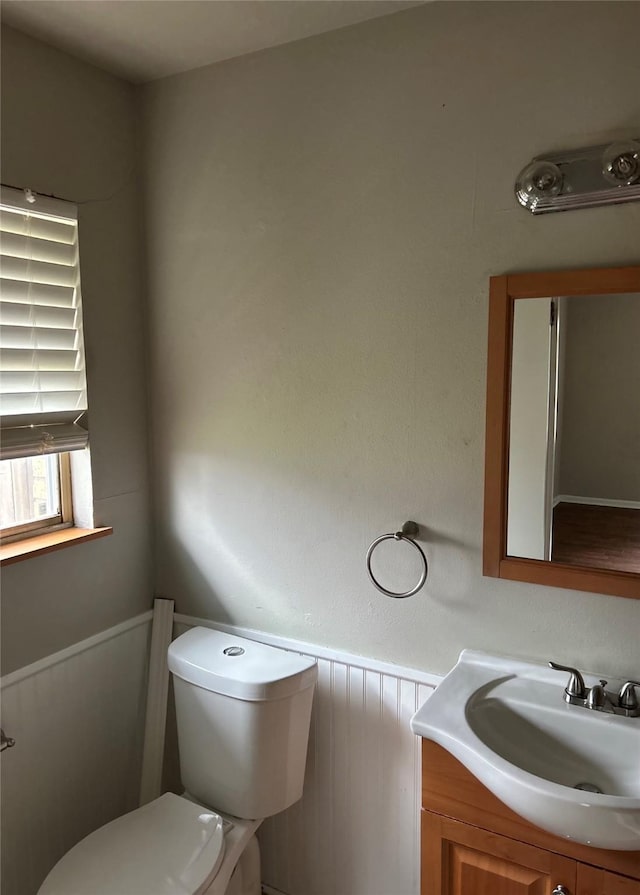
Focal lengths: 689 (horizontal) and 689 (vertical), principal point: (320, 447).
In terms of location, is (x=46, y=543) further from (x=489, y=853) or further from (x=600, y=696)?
(x=600, y=696)

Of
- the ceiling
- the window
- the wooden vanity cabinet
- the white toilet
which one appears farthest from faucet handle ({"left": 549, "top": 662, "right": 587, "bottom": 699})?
the ceiling

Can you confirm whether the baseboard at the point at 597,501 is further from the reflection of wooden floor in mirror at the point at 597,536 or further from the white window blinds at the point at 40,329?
the white window blinds at the point at 40,329

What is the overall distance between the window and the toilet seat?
2.54ft

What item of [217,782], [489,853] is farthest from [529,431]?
[217,782]

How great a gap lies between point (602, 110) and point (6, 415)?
1491 millimetres

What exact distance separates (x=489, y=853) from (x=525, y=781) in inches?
10.9

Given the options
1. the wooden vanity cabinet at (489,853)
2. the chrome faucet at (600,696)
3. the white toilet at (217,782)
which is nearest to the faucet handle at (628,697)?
the chrome faucet at (600,696)

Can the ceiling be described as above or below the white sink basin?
above

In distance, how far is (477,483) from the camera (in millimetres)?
1584

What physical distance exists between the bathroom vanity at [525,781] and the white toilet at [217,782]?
0.44 metres

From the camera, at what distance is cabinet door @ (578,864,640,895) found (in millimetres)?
1182

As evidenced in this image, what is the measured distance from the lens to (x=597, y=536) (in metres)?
1.46

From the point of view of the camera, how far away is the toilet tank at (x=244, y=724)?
1.68 m

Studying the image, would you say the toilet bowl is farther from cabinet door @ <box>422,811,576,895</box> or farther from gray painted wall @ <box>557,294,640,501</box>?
gray painted wall @ <box>557,294,640,501</box>
